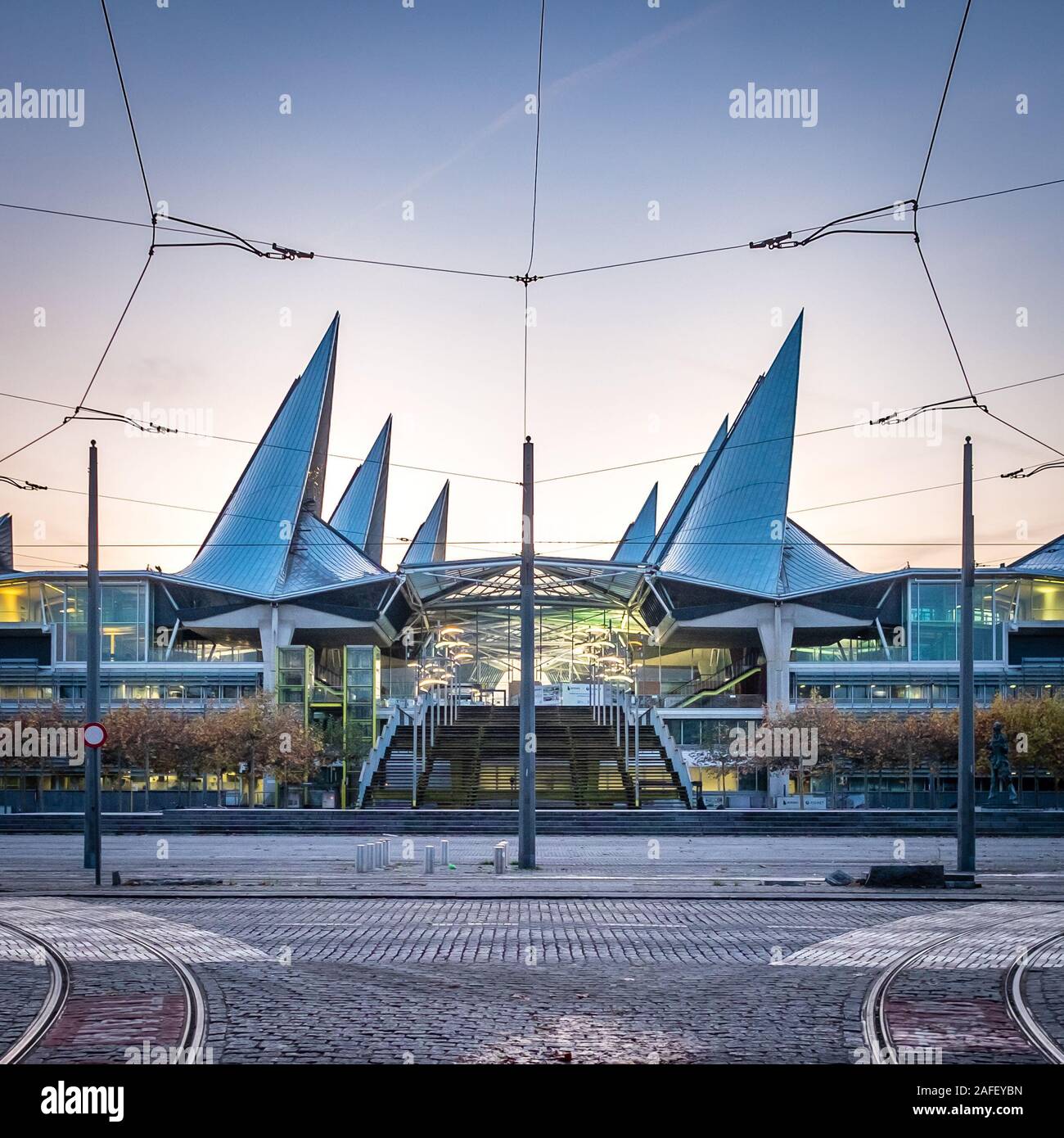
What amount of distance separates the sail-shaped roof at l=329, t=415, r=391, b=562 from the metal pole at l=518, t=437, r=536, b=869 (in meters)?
79.8

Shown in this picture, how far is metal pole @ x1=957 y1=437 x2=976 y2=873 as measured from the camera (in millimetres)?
17781

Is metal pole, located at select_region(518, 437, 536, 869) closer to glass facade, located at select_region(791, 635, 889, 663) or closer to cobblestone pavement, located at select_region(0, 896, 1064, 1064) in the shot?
cobblestone pavement, located at select_region(0, 896, 1064, 1064)

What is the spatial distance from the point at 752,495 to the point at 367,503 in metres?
41.5

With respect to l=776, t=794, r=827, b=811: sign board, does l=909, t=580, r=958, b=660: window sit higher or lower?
higher

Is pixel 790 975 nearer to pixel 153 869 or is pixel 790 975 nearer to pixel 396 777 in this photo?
pixel 153 869

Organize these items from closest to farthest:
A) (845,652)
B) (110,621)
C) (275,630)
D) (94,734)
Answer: (94,734), (110,621), (845,652), (275,630)

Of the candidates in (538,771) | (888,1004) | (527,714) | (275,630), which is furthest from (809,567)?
(888,1004)

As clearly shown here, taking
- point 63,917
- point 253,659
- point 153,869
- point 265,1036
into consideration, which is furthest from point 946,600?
point 265,1036

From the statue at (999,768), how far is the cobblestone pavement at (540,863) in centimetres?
599

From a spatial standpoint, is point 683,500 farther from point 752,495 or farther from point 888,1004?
point 888,1004

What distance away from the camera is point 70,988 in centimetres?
861

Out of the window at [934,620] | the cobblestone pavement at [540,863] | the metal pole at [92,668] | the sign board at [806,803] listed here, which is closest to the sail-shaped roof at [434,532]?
the window at [934,620]

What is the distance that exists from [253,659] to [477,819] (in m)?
33.9

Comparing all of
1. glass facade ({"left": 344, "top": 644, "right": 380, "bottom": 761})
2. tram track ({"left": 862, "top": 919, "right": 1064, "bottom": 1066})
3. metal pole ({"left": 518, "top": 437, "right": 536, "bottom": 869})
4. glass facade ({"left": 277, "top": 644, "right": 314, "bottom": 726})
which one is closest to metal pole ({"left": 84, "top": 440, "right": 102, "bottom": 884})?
metal pole ({"left": 518, "top": 437, "right": 536, "bottom": 869})
